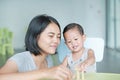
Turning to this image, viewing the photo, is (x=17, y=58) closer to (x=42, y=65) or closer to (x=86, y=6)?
(x=42, y=65)

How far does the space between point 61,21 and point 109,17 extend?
4.59 feet

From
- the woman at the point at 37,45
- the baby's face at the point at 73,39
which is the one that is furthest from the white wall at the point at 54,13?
the woman at the point at 37,45

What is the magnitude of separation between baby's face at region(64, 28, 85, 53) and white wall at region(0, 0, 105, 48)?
5.60 meters

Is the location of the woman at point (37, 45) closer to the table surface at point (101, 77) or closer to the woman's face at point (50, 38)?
the woman's face at point (50, 38)

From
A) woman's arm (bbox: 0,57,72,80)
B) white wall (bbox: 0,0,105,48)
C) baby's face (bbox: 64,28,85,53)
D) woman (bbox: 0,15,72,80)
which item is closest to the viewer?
woman's arm (bbox: 0,57,72,80)

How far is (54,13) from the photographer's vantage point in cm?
747

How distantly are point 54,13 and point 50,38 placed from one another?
6.24m

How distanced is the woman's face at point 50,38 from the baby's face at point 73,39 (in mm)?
504

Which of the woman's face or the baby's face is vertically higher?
the woman's face

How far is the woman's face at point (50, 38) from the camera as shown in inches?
49.7

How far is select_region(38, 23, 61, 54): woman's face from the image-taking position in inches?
49.7

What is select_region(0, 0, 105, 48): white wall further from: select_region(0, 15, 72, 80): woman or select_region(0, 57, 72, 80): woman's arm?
select_region(0, 57, 72, 80): woman's arm

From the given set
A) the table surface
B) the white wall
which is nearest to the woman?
the table surface

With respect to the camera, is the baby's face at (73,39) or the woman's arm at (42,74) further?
the baby's face at (73,39)
